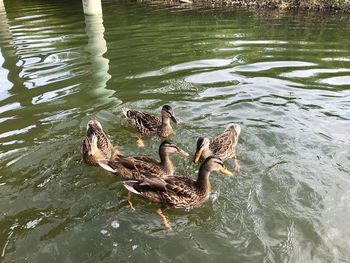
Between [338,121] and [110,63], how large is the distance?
692 centimetres

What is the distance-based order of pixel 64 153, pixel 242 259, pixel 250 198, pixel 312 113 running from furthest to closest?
pixel 312 113, pixel 64 153, pixel 250 198, pixel 242 259

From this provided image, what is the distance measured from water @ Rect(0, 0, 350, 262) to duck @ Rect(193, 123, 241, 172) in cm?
27

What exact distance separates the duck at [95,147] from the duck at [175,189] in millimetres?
1049

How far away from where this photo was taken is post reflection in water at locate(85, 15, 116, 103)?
10.1m

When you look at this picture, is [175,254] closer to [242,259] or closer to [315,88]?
[242,259]

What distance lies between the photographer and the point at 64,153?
7.12 meters

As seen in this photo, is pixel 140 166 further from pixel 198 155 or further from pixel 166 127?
pixel 166 127

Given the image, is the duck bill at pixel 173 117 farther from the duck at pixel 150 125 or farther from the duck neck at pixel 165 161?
→ the duck neck at pixel 165 161

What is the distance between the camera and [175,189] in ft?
18.7

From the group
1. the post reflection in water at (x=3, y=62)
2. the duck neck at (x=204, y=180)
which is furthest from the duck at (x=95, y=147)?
the post reflection in water at (x=3, y=62)

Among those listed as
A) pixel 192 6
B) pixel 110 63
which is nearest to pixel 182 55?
pixel 110 63

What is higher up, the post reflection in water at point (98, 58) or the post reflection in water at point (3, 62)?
the post reflection in water at point (98, 58)

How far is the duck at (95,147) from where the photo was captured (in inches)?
259

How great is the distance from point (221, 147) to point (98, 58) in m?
7.21
